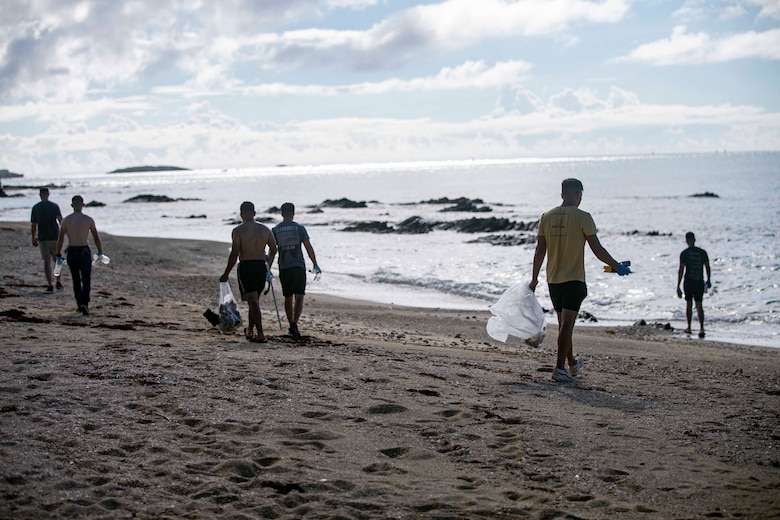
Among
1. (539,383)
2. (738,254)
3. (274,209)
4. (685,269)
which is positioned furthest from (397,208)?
(539,383)

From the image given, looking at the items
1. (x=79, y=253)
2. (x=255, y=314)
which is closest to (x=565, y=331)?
(x=255, y=314)

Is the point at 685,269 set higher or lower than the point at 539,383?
higher

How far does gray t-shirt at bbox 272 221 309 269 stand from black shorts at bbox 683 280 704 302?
7110 mm

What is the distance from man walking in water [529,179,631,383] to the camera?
704 centimetres

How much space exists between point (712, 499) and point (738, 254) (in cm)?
2191

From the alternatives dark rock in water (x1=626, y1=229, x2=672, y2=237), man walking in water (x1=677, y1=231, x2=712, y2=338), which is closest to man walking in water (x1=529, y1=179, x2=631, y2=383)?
man walking in water (x1=677, y1=231, x2=712, y2=338)

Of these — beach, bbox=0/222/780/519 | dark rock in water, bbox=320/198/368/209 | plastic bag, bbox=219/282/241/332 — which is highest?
dark rock in water, bbox=320/198/368/209

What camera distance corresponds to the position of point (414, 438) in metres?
5.19

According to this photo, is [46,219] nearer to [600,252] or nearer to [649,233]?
[600,252]

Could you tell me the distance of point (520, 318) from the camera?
804cm

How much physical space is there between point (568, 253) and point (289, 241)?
12.7ft

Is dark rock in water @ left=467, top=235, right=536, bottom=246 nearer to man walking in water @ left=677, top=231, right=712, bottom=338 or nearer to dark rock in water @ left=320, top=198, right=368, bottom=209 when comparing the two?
man walking in water @ left=677, top=231, right=712, bottom=338

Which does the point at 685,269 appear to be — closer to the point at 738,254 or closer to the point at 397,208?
the point at 738,254

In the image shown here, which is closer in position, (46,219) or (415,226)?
(46,219)
